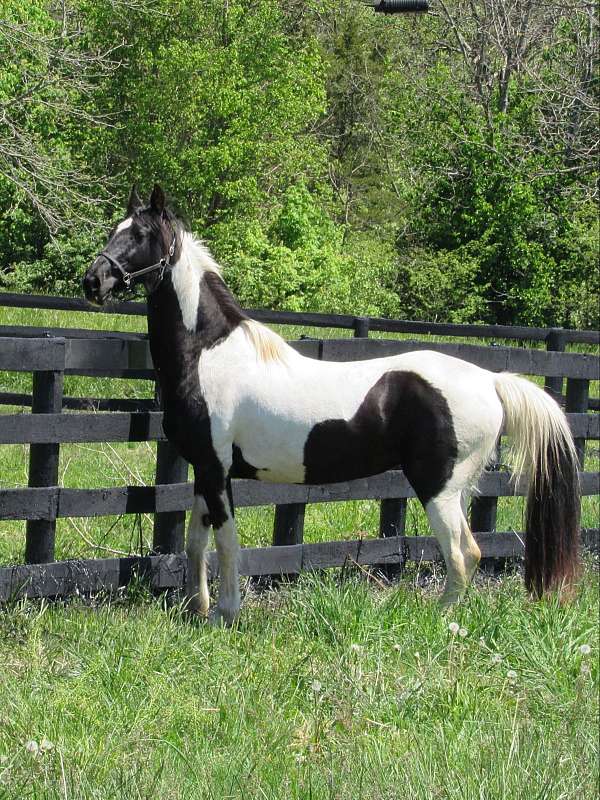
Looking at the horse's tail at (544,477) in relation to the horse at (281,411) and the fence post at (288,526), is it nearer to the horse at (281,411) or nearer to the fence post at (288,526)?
the horse at (281,411)

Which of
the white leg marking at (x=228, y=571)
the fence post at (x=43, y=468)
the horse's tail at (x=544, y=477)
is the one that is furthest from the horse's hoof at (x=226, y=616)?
the horse's tail at (x=544, y=477)

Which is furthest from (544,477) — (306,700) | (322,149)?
(322,149)

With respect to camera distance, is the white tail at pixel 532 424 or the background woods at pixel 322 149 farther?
the background woods at pixel 322 149

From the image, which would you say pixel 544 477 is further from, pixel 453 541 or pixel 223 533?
pixel 223 533

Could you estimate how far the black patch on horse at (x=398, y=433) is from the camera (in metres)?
5.32

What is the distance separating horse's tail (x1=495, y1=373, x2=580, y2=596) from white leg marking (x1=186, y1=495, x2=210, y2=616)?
160cm

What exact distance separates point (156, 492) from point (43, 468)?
63 centimetres

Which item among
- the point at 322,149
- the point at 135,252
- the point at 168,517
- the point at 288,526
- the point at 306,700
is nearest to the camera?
the point at 306,700

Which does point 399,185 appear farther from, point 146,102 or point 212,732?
point 212,732

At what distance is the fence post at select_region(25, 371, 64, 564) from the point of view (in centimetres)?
538

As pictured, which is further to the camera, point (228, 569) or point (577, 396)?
point (577, 396)

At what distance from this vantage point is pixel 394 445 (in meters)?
5.44

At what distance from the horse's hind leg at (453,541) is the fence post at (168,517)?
135 cm

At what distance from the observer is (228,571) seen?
533cm
